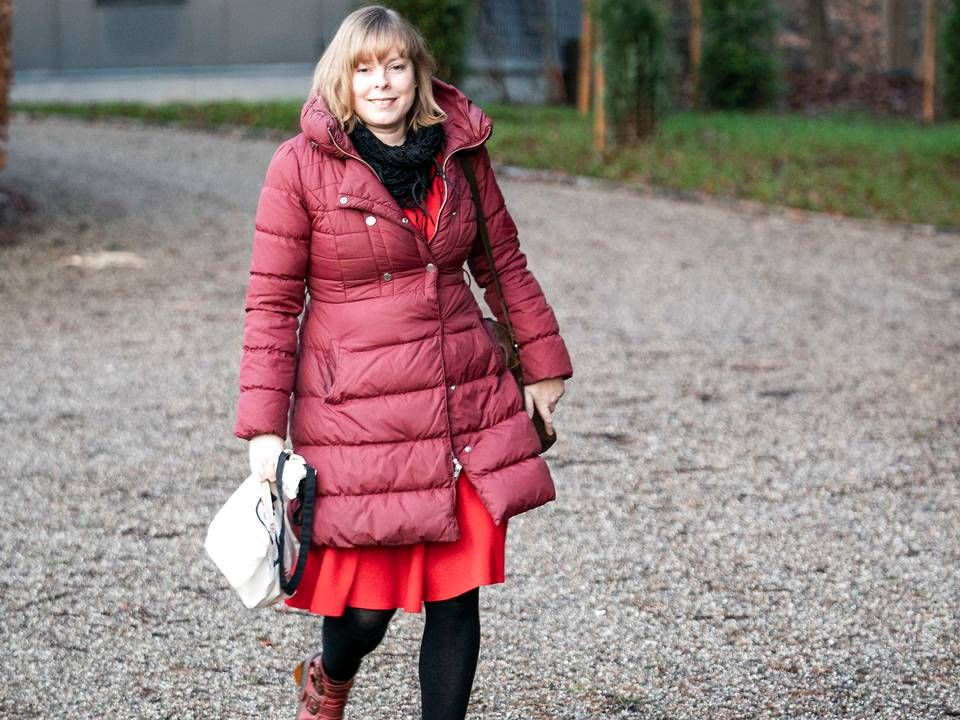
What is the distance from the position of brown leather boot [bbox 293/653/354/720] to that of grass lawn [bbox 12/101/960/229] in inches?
390

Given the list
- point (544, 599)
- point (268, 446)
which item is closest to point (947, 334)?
point (544, 599)

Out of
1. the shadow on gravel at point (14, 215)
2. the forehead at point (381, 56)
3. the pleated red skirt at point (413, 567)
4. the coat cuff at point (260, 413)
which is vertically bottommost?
the shadow on gravel at point (14, 215)

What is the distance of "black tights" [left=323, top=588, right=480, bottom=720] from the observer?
3045mm

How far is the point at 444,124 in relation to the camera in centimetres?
309

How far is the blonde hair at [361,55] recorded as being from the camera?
2.96 metres

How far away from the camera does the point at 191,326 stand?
326 inches

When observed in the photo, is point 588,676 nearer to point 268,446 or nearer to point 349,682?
point 349,682

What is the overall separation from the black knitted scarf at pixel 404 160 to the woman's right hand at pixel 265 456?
0.56 meters

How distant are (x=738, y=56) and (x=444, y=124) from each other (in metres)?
20.7

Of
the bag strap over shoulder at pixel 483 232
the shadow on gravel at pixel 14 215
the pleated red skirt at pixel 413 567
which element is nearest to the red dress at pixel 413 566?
the pleated red skirt at pixel 413 567

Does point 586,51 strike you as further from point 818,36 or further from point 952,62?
point 818,36

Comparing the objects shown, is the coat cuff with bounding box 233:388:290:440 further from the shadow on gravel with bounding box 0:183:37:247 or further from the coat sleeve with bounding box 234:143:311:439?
the shadow on gravel with bounding box 0:183:37:247

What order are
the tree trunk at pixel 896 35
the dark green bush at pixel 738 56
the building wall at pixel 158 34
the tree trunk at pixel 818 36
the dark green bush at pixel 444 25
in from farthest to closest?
the tree trunk at pixel 896 35
the tree trunk at pixel 818 36
the dark green bush at pixel 738 56
the building wall at pixel 158 34
the dark green bush at pixel 444 25

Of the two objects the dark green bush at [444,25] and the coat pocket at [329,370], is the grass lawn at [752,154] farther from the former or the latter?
the coat pocket at [329,370]
